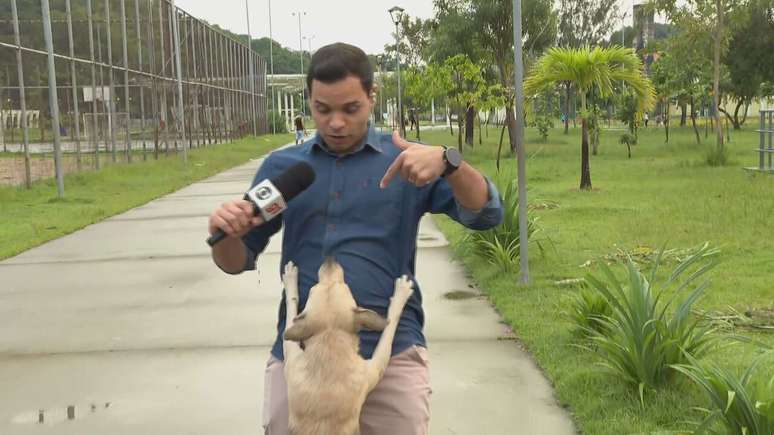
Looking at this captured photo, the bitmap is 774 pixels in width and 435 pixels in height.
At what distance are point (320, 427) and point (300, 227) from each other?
0.57 m

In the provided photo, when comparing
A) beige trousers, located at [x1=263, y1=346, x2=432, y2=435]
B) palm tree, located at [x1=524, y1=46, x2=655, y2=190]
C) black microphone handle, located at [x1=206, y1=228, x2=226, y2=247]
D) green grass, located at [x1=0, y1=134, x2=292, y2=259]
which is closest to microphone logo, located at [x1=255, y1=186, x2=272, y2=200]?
black microphone handle, located at [x1=206, y1=228, x2=226, y2=247]

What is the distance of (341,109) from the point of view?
7.36 ft

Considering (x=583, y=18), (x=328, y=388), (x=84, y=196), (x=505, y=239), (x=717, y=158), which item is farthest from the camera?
(x=583, y=18)

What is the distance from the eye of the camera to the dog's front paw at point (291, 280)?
223 cm

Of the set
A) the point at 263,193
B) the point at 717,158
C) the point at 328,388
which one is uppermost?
the point at 263,193

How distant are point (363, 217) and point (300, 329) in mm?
399

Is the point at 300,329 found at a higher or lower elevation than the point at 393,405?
higher

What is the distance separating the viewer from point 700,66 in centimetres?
3319

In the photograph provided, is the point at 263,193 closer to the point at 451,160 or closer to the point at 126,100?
the point at 451,160

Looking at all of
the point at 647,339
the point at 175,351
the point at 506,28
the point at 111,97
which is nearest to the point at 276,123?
the point at 506,28

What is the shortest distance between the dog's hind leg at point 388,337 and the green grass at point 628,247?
253 centimetres

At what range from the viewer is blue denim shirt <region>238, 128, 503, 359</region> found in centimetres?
226

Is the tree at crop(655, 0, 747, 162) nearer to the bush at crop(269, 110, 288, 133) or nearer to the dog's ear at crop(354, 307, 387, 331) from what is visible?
the dog's ear at crop(354, 307, 387, 331)

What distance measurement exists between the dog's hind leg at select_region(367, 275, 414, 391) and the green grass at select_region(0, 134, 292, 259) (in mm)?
9489
